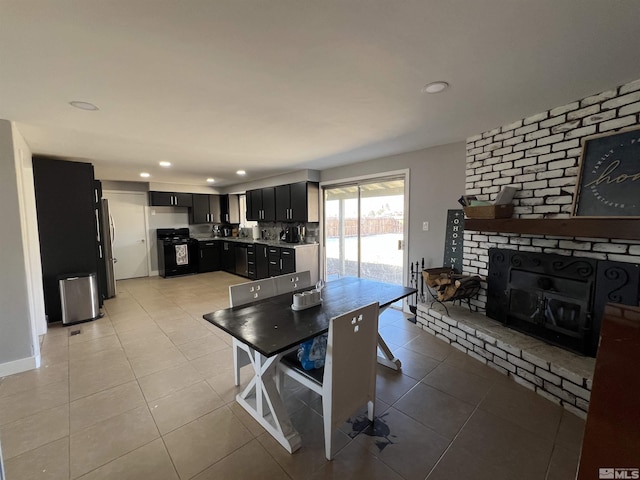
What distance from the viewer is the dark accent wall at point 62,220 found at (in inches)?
142

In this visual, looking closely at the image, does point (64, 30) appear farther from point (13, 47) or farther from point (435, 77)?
point (435, 77)

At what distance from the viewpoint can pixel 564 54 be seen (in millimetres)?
1499

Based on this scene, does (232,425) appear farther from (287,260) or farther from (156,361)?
(287,260)

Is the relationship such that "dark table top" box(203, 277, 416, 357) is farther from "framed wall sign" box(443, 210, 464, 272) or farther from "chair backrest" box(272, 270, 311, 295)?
"framed wall sign" box(443, 210, 464, 272)

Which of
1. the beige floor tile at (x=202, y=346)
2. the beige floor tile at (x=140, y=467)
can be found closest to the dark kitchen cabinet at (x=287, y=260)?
the beige floor tile at (x=202, y=346)

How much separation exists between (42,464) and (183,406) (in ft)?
2.47

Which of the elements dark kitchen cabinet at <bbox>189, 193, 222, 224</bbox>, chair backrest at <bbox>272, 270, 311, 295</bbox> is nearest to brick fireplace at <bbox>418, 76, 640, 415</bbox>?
chair backrest at <bbox>272, 270, 311, 295</bbox>

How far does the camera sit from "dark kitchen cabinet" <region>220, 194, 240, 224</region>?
7273 mm

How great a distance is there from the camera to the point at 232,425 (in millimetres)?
1858

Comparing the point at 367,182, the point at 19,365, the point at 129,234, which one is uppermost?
the point at 367,182

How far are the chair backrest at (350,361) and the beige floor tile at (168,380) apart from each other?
1.45 m

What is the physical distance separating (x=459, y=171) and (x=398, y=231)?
3.90ft

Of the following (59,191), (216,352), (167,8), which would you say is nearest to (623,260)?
(167,8)

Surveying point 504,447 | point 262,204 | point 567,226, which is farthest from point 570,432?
point 262,204
